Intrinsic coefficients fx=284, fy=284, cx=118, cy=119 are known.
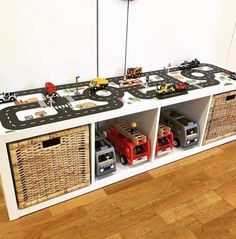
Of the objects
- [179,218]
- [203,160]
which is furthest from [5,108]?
[203,160]

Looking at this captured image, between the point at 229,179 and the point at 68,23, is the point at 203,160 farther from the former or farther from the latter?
the point at 68,23

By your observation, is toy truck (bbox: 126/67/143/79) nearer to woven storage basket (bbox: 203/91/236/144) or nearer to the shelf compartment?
the shelf compartment

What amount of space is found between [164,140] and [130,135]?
199 mm

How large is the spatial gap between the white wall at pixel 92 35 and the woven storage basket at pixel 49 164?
373 mm

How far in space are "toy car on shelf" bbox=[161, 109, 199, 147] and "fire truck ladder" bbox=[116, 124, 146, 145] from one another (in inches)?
10.1

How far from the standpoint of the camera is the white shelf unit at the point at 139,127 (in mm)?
1022

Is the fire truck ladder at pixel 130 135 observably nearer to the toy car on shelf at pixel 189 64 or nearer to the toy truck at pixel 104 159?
the toy truck at pixel 104 159

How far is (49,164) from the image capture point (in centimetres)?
112

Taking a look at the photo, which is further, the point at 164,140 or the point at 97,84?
the point at 164,140

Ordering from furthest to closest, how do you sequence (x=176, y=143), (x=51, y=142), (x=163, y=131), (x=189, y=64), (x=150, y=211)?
(x=189, y=64)
(x=176, y=143)
(x=163, y=131)
(x=150, y=211)
(x=51, y=142)

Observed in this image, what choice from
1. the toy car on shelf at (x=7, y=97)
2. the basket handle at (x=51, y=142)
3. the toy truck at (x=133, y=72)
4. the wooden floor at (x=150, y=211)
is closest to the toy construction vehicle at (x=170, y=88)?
the toy truck at (x=133, y=72)

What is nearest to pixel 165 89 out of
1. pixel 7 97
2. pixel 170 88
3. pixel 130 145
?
pixel 170 88

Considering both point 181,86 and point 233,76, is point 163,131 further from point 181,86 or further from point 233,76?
point 233,76

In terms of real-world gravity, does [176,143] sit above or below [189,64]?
below
